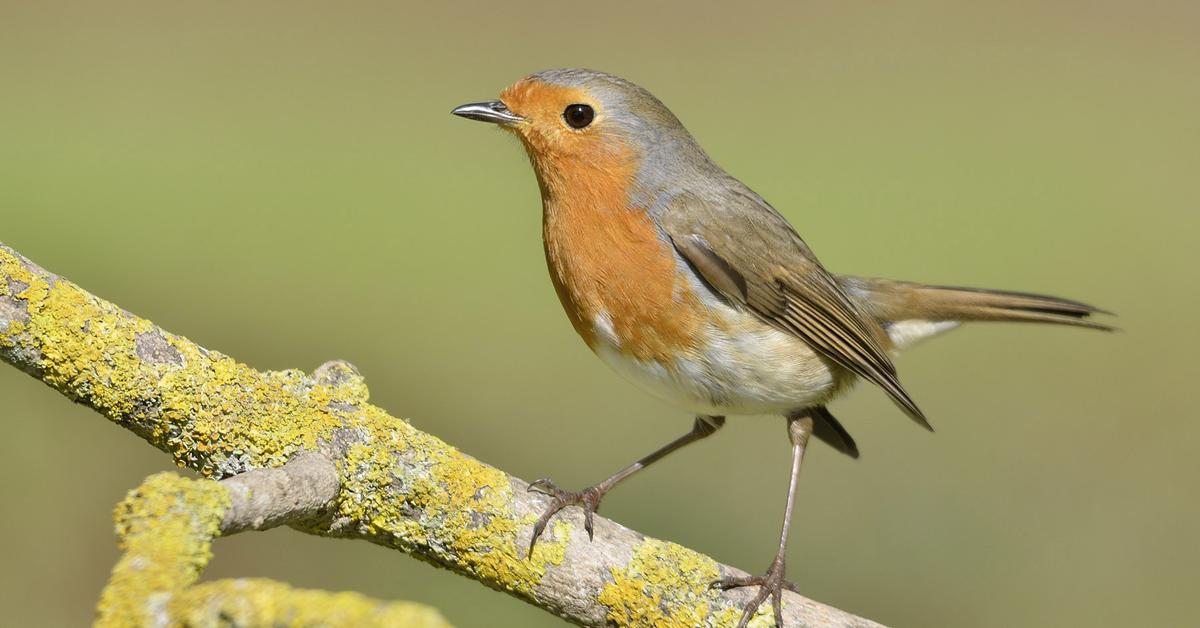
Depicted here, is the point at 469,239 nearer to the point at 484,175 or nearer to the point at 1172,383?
the point at 484,175

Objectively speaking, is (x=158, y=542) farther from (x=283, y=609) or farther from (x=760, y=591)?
(x=760, y=591)

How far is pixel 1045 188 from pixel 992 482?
4.55 metres

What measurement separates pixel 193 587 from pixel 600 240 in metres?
2.35

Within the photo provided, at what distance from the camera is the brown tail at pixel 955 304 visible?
190 inches

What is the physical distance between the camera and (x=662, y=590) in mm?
2924

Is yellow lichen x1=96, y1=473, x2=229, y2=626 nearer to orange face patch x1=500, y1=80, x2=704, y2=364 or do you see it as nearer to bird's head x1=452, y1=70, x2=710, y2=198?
orange face patch x1=500, y1=80, x2=704, y2=364

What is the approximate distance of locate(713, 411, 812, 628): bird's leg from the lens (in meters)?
3.04

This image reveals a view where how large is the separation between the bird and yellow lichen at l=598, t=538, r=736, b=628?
0.71 metres

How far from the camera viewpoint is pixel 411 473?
284 centimetres

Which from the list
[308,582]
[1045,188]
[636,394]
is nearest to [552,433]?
[636,394]

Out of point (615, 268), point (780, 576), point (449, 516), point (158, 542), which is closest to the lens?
point (158, 542)

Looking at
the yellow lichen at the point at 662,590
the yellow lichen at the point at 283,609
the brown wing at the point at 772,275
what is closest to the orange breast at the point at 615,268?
the brown wing at the point at 772,275

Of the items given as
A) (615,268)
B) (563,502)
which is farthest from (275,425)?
(615,268)

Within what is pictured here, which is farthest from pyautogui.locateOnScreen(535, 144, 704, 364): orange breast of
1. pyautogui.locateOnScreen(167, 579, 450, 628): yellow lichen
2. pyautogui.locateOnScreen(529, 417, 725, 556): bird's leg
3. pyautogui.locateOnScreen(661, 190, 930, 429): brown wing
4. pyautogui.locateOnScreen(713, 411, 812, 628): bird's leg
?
pyautogui.locateOnScreen(167, 579, 450, 628): yellow lichen
